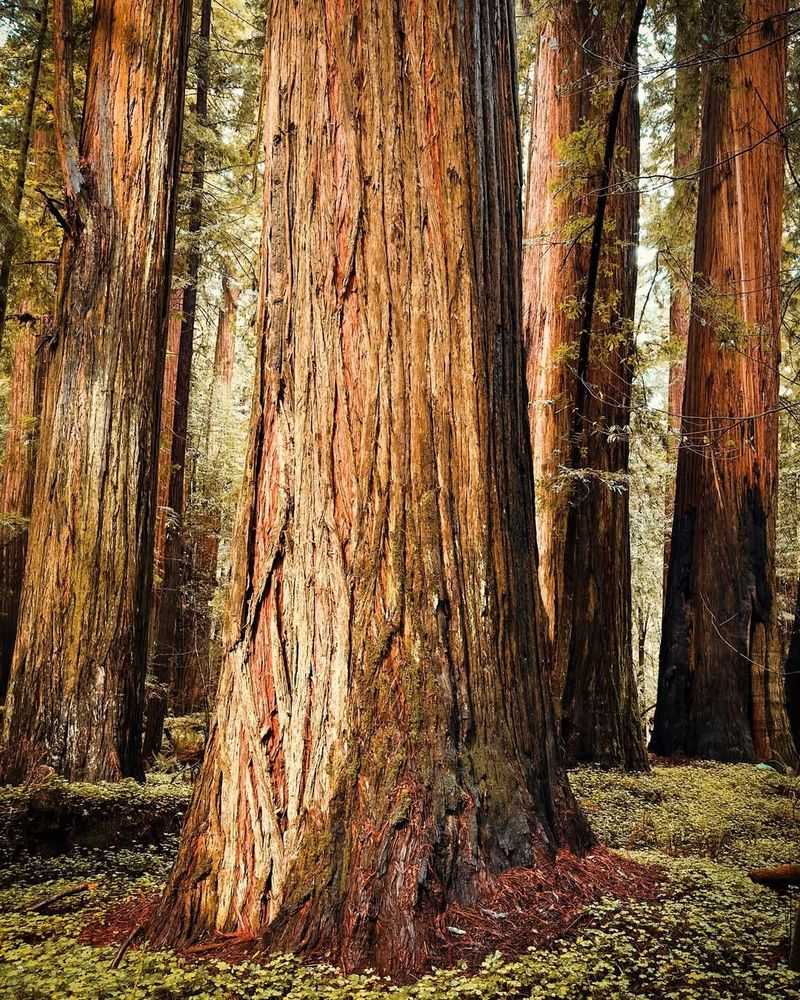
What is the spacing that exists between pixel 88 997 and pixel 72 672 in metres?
3.57

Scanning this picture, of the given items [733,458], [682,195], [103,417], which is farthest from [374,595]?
[682,195]

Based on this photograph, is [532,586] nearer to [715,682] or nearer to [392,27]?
[392,27]

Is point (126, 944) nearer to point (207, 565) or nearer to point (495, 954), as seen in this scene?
point (495, 954)

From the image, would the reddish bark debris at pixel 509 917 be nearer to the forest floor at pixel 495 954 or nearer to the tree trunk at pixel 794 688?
the forest floor at pixel 495 954

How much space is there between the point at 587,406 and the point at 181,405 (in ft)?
17.9

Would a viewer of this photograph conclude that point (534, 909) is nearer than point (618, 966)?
No

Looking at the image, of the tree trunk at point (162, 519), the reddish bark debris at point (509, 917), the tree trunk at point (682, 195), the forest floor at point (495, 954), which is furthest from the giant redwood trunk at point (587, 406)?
Result: the tree trunk at point (162, 519)

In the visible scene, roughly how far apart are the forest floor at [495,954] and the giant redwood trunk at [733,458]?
2743 mm

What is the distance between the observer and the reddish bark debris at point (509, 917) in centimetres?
217

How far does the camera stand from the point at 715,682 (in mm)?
7031

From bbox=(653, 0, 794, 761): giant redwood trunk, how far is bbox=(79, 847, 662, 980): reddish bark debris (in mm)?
4767

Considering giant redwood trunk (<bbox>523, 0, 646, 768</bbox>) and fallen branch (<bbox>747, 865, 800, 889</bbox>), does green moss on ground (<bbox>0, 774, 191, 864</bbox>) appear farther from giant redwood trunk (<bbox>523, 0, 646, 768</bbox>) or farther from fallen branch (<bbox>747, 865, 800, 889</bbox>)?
giant redwood trunk (<bbox>523, 0, 646, 768</bbox>)

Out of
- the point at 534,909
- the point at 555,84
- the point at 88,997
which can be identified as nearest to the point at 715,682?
the point at 534,909

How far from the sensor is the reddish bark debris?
2.17m
